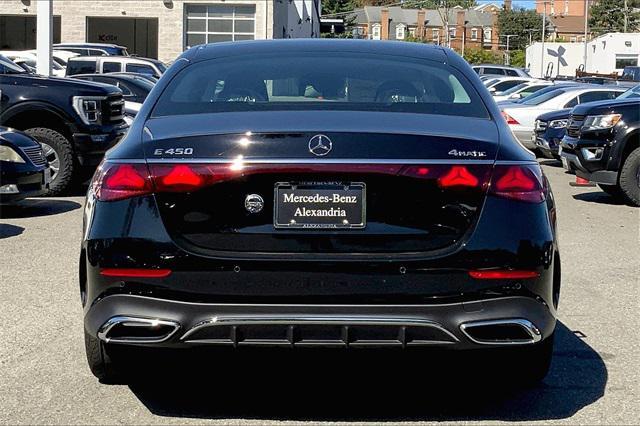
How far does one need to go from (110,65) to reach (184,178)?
2495cm

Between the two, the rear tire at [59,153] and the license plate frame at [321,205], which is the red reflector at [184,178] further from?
the rear tire at [59,153]

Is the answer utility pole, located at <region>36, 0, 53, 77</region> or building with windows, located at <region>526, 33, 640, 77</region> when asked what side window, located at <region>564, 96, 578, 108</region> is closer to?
utility pole, located at <region>36, 0, 53, 77</region>

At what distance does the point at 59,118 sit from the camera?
13289mm

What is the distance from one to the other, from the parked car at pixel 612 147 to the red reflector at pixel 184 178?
9.93m

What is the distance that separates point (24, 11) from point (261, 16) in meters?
11.4

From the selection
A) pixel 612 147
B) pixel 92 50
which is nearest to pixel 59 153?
pixel 612 147

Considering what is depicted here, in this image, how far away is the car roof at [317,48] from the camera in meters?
5.40

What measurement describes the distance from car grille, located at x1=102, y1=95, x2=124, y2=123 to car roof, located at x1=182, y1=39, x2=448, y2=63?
8.29 meters

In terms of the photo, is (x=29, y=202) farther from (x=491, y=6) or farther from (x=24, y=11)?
(x=491, y=6)

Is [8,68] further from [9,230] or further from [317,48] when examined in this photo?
[317,48]

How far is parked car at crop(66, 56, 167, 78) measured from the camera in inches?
1075

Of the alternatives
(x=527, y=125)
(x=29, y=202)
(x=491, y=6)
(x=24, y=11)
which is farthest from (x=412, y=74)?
(x=491, y=6)

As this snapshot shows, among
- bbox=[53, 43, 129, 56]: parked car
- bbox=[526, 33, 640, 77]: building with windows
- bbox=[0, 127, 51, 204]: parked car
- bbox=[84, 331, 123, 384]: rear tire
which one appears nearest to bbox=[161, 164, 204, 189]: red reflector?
bbox=[84, 331, 123, 384]: rear tire

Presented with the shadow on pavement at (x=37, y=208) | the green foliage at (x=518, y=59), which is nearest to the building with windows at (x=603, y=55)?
the green foliage at (x=518, y=59)
